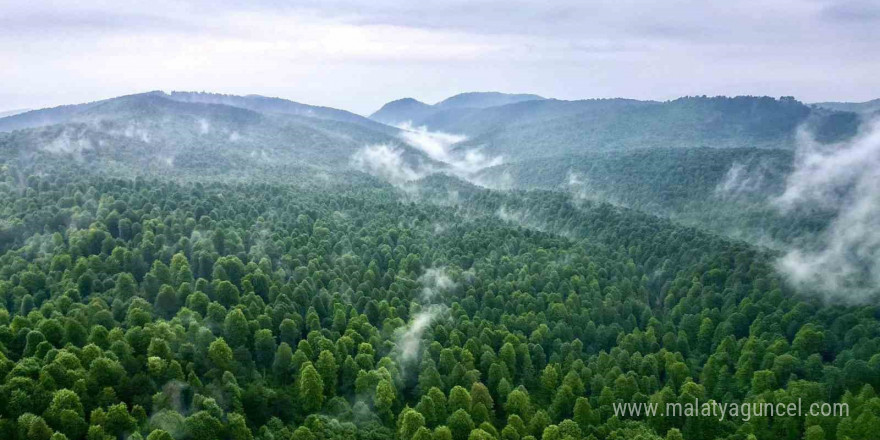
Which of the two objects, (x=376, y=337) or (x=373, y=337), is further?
(x=376, y=337)

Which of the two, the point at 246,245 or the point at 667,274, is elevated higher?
the point at 246,245

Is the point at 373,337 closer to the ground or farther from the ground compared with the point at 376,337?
farther from the ground

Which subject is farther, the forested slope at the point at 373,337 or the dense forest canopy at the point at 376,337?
the forested slope at the point at 373,337

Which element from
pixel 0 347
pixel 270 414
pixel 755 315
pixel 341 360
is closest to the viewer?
pixel 0 347

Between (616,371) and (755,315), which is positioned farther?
(755,315)

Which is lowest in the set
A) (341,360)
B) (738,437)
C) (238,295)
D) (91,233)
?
(738,437)

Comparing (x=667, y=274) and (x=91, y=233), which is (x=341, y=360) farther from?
(x=667, y=274)

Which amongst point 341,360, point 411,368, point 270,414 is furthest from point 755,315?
point 270,414

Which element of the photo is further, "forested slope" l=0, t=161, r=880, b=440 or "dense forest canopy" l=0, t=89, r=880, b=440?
"forested slope" l=0, t=161, r=880, b=440

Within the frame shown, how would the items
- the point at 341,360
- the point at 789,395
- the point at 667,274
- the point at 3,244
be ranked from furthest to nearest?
the point at 667,274
the point at 3,244
the point at 341,360
the point at 789,395
